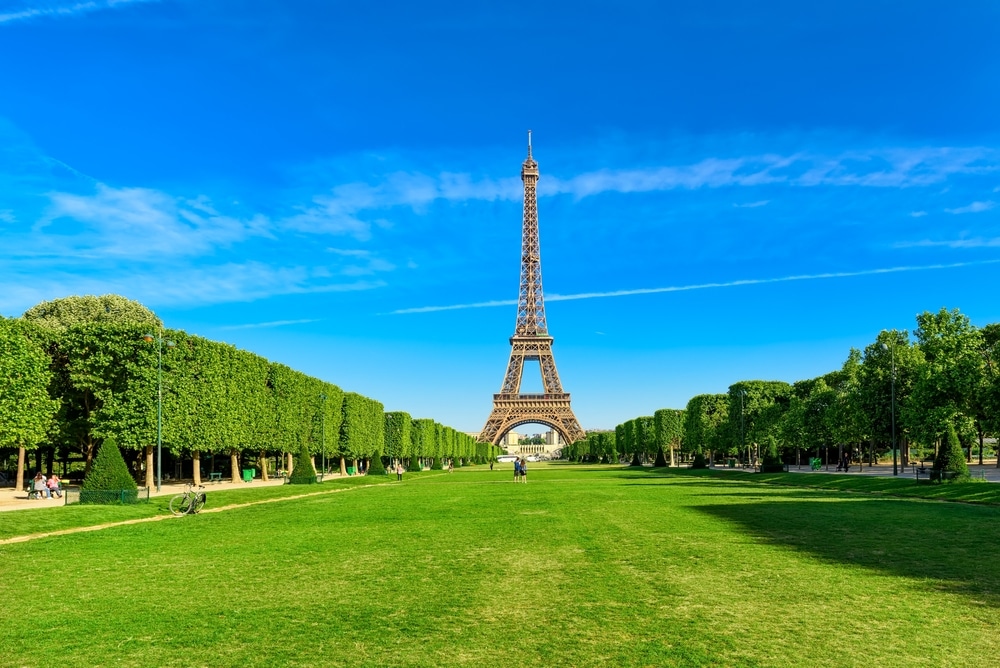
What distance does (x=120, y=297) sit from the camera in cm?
8006

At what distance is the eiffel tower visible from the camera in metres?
119

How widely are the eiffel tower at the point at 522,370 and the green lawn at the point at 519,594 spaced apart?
98379 mm

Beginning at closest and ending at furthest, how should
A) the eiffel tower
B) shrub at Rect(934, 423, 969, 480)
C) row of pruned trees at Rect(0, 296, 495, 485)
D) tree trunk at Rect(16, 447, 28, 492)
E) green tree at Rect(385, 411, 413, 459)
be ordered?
shrub at Rect(934, 423, 969, 480), row of pruned trees at Rect(0, 296, 495, 485), tree trunk at Rect(16, 447, 28, 492), green tree at Rect(385, 411, 413, 459), the eiffel tower

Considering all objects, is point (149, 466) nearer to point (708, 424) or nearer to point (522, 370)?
point (708, 424)

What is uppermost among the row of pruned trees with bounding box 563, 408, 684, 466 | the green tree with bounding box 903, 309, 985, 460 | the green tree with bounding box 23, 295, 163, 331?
the green tree with bounding box 23, 295, 163, 331

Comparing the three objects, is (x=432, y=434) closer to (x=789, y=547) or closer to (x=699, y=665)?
(x=789, y=547)

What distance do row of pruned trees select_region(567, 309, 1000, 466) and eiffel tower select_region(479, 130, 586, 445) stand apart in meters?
21.0

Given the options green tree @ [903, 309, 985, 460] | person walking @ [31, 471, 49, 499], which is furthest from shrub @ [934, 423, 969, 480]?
person walking @ [31, 471, 49, 499]

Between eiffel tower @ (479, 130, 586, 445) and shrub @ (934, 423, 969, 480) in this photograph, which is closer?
shrub @ (934, 423, 969, 480)

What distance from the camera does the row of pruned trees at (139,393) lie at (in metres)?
38.9

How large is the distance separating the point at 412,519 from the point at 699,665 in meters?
17.1

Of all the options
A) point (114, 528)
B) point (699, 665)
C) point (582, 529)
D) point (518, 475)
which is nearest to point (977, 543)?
point (582, 529)

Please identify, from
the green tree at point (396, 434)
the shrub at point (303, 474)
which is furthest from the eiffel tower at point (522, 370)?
the shrub at point (303, 474)

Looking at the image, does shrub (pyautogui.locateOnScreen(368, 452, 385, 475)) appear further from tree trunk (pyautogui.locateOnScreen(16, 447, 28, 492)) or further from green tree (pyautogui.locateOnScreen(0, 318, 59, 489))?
green tree (pyautogui.locateOnScreen(0, 318, 59, 489))
